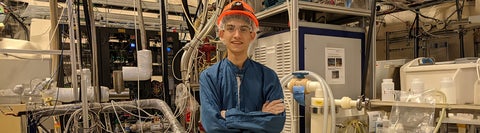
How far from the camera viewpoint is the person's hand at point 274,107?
1.47 metres

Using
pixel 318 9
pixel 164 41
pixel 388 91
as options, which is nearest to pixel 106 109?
pixel 164 41

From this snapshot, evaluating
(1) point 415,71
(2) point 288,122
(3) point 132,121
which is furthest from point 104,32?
(1) point 415,71

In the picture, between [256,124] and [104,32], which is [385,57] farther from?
[104,32]

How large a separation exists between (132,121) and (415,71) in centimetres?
304

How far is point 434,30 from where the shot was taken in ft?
11.4

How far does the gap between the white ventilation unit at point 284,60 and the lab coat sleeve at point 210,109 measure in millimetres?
777

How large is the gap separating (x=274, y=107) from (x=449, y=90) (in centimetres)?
104

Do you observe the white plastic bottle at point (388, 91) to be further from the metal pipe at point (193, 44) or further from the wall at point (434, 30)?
the wall at point (434, 30)

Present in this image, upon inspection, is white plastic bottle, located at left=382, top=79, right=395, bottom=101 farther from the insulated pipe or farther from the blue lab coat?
the insulated pipe

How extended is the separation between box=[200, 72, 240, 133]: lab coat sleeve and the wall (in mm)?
2653

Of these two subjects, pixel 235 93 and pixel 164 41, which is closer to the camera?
pixel 235 93

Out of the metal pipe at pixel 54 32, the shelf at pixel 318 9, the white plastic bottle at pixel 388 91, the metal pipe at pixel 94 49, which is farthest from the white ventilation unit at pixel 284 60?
the metal pipe at pixel 54 32

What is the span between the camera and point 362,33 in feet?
7.98

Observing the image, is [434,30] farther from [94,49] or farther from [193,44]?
[94,49]
